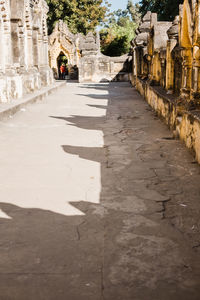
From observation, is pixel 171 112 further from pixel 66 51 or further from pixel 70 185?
pixel 66 51

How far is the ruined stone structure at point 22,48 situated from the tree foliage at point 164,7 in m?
14.3

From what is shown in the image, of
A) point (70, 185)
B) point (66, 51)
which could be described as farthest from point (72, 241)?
point (66, 51)

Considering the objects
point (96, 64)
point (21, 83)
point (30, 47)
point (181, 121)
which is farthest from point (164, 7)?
point (181, 121)

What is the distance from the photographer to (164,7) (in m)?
31.1

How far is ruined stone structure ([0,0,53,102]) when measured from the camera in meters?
11.3

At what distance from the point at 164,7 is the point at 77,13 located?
9.97 m

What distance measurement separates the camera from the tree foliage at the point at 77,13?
121 feet

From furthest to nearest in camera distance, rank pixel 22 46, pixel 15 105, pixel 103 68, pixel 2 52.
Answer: pixel 103 68 → pixel 22 46 → pixel 2 52 → pixel 15 105

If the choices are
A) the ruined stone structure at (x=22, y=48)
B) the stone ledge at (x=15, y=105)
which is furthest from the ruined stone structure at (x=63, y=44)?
the stone ledge at (x=15, y=105)

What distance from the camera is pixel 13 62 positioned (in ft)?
42.1

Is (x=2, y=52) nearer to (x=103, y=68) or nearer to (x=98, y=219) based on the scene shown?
(x=98, y=219)

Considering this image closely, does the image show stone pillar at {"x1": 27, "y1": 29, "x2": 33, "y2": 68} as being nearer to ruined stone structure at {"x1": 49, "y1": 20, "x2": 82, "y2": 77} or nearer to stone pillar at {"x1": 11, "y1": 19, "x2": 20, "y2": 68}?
stone pillar at {"x1": 11, "y1": 19, "x2": 20, "y2": 68}

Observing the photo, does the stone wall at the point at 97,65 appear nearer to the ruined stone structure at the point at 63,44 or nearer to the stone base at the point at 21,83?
the ruined stone structure at the point at 63,44

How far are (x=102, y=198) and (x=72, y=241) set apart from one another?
101 cm
